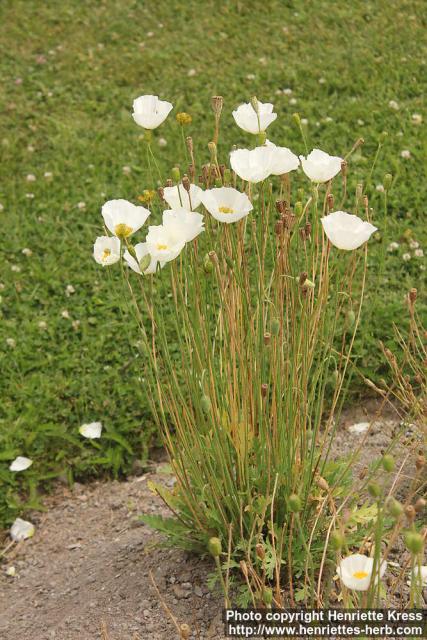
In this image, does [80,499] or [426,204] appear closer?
[80,499]

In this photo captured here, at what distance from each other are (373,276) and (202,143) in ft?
4.95

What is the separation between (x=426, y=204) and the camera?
4016 mm

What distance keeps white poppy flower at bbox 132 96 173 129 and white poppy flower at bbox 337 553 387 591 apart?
111cm

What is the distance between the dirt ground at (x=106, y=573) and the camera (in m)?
2.23

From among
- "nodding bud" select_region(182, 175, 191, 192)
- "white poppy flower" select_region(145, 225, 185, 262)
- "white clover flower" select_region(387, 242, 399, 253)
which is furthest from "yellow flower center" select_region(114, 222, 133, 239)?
"white clover flower" select_region(387, 242, 399, 253)

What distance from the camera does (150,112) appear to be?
2.04 metres

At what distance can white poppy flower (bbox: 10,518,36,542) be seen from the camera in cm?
292

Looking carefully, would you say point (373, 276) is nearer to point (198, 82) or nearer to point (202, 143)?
point (202, 143)

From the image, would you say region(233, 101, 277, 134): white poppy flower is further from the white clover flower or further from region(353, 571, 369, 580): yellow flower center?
the white clover flower

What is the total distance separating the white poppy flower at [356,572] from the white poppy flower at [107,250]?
2.87 ft

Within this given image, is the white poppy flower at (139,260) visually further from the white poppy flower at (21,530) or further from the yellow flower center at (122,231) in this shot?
the white poppy flower at (21,530)

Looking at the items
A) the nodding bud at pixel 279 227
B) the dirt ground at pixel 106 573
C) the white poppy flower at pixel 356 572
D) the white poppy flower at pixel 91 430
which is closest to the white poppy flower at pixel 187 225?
the nodding bud at pixel 279 227

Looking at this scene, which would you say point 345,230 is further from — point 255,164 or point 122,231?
point 122,231

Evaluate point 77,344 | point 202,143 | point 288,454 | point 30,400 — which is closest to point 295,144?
point 202,143
